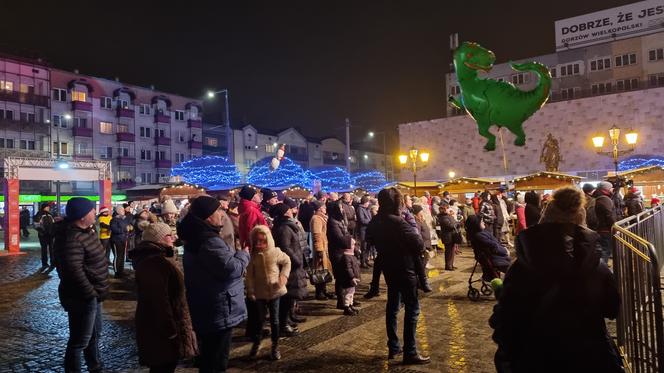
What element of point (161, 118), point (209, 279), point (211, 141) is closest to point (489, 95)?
point (209, 279)

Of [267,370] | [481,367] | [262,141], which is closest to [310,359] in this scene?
[267,370]

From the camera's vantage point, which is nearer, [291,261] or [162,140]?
[291,261]

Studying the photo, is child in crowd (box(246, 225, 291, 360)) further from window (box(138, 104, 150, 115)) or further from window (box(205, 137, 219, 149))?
window (box(205, 137, 219, 149))

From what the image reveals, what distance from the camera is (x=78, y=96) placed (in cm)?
4797

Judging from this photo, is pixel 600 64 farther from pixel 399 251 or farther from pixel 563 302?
pixel 563 302

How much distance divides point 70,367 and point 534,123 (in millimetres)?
44404

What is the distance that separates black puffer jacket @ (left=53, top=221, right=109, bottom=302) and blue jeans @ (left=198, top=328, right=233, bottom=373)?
156 cm

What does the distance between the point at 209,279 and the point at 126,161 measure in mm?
51407

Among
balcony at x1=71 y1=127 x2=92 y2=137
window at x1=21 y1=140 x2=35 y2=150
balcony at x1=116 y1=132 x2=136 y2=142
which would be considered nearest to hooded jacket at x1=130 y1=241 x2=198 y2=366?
window at x1=21 y1=140 x2=35 y2=150

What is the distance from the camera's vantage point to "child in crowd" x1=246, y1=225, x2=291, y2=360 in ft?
18.5

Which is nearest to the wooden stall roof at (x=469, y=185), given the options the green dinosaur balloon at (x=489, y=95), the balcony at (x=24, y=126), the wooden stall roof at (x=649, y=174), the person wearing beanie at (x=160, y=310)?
the wooden stall roof at (x=649, y=174)

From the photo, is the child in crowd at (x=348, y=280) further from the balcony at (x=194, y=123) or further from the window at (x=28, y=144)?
the balcony at (x=194, y=123)

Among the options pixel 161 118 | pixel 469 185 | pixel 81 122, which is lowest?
pixel 469 185

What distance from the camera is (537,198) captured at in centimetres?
916
